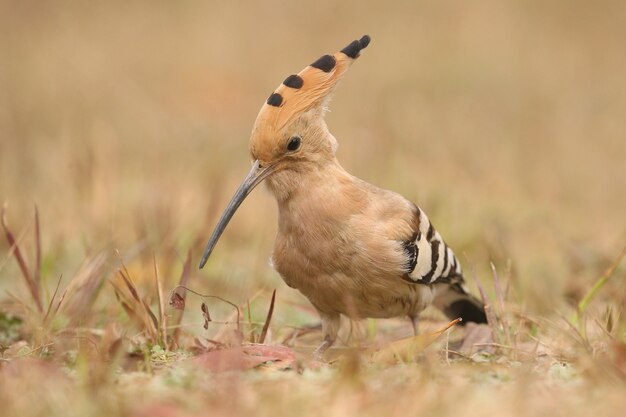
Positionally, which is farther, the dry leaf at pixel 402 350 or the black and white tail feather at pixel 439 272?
the black and white tail feather at pixel 439 272

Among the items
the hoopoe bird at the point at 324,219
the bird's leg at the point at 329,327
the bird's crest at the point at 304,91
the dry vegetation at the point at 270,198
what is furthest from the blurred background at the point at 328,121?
the bird's crest at the point at 304,91

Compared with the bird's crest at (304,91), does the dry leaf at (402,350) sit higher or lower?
lower

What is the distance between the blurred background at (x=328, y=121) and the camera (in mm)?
4512

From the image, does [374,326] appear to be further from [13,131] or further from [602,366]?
[13,131]

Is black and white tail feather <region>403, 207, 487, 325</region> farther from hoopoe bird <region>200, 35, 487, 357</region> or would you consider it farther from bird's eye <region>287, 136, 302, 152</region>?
bird's eye <region>287, 136, 302, 152</region>

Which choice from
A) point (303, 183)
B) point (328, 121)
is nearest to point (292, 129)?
point (303, 183)

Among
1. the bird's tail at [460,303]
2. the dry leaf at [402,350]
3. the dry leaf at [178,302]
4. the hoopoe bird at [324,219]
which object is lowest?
the bird's tail at [460,303]

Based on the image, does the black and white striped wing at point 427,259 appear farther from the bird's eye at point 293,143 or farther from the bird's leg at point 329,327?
the bird's eye at point 293,143

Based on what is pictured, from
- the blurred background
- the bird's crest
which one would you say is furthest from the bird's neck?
the blurred background

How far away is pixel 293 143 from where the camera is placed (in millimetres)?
3020

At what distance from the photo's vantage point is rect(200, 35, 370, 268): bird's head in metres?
2.99

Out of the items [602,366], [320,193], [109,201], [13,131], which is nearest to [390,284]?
[320,193]

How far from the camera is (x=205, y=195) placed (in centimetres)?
521

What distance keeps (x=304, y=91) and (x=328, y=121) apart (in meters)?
4.32
